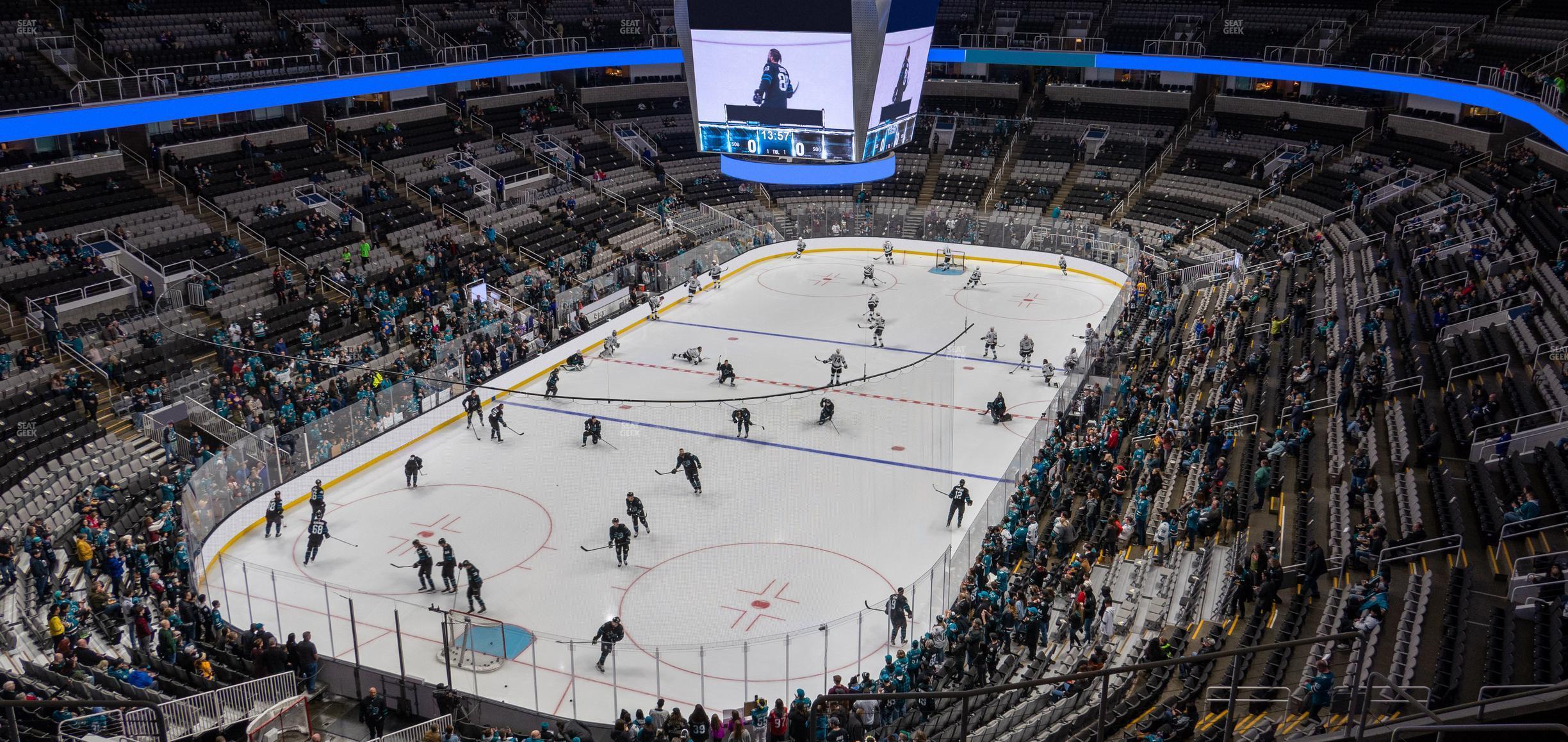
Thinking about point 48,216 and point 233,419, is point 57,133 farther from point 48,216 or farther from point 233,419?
point 233,419

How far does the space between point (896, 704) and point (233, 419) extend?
15015 millimetres

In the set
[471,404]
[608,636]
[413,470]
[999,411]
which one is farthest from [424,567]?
[999,411]

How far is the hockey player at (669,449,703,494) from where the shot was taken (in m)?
20.9

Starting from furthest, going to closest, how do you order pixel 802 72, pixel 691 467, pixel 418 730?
pixel 802 72 < pixel 691 467 < pixel 418 730

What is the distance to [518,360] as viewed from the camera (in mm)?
28516

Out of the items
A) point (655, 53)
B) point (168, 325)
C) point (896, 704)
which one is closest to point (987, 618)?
point (896, 704)

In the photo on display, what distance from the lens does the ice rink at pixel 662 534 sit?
49.3 feet

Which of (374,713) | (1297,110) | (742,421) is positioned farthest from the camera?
(1297,110)

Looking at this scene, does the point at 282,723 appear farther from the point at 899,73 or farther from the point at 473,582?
the point at 899,73

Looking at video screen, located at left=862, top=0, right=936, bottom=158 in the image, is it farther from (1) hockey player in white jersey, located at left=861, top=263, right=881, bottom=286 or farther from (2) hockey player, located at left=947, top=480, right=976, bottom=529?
(1) hockey player in white jersey, located at left=861, top=263, right=881, bottom=286

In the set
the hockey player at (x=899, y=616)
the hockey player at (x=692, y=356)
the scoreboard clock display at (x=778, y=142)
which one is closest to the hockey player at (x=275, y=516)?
the hockey player at (x=899, y=616)

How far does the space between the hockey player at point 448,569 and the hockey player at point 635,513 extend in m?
2.90

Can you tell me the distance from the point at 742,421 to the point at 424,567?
6482mm

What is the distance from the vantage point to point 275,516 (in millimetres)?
19188
